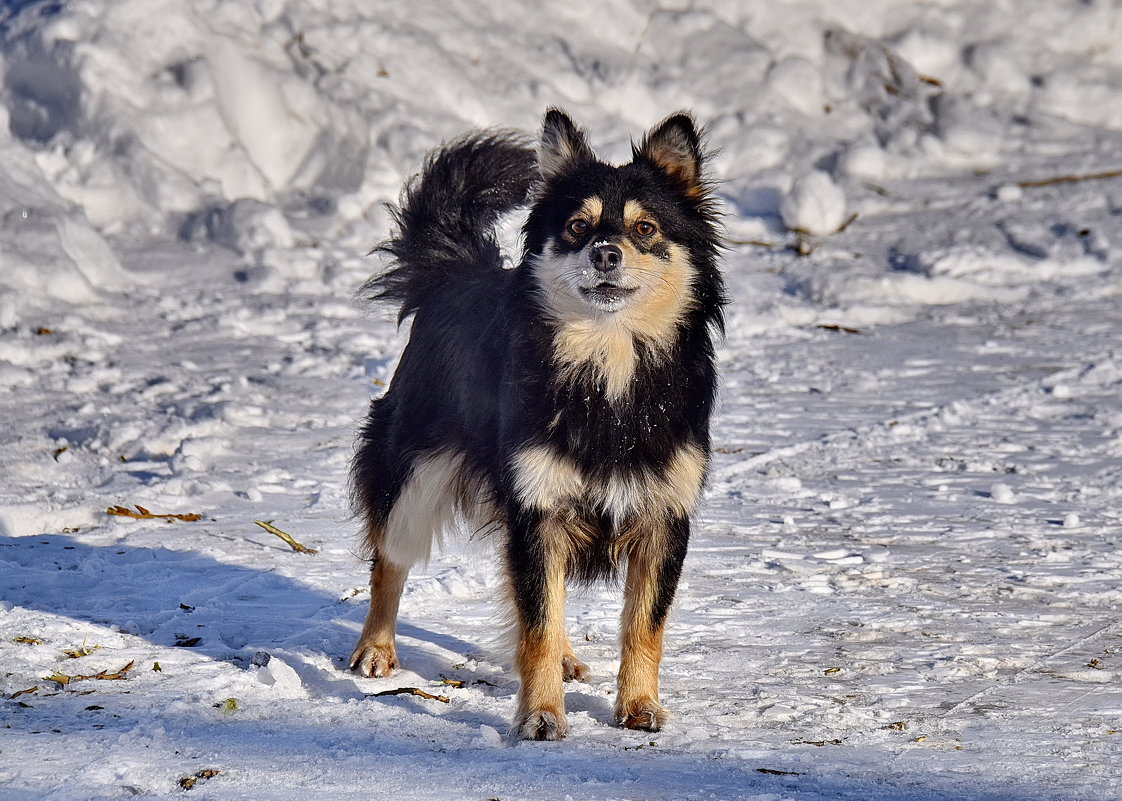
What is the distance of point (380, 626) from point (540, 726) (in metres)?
0.83

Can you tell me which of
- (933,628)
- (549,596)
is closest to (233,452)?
(549,596)

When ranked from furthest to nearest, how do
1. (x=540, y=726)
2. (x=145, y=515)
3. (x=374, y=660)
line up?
(x=145, y=515) → (x=374, y=660) → (x=540, y=726)

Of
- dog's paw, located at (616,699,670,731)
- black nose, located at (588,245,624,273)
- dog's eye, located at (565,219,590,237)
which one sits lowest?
dog's paw, located at (616,699,670,731)

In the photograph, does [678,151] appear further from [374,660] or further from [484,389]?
[374,660]

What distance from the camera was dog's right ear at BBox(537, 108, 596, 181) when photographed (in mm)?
4090

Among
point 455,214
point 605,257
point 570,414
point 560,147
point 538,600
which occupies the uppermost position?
point 560,147

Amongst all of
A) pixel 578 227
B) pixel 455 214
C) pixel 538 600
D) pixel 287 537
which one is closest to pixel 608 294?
pixel 578 227

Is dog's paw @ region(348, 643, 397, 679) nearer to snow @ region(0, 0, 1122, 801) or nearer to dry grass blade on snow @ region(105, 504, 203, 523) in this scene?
snow @ region(0, 0, 1122, 801)

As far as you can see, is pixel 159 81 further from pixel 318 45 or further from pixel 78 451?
pixel 78 451

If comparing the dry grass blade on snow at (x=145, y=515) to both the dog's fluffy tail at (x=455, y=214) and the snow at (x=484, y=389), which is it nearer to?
the snow at (x=484, y=389)

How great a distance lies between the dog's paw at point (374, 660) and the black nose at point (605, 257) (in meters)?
1.40

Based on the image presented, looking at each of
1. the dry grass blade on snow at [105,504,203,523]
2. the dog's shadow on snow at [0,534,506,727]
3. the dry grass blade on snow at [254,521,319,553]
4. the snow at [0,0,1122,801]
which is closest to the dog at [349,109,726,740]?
the dog's shadow on snow at [0,534,506,727]

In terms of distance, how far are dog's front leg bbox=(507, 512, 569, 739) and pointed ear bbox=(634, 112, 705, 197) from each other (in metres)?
1.23

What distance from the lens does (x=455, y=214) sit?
4.62 metres
